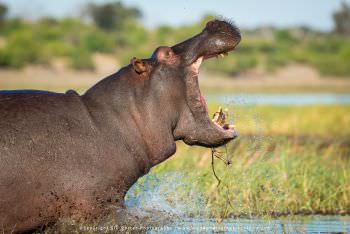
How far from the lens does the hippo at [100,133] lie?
514 centimetres

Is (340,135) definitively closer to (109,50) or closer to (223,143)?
(223,143)

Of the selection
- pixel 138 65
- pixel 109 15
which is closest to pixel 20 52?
pixel 109 15

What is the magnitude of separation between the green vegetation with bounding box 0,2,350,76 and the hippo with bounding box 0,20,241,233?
2558 cm

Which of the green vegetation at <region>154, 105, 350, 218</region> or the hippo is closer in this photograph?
the hippo

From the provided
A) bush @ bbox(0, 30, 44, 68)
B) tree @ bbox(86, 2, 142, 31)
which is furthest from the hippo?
tree @ bbox(86, 2, 142, 31)

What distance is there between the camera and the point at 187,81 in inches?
225

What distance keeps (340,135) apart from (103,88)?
1131cm

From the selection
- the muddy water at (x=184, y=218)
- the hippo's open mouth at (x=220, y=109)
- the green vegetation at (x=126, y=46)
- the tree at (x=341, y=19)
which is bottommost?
the muddy water at (x=184, y=218)

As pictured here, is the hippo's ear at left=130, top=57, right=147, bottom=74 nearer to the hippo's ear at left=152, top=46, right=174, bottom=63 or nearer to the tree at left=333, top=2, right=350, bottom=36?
the hippo's ear at left=152, top=46, right=174, bottom=63

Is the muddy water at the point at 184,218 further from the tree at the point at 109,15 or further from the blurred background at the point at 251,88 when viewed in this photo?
the tree at the point at 109,15

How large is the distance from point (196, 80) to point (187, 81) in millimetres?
64

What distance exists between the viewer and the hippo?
5.14m

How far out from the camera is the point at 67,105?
550 cm

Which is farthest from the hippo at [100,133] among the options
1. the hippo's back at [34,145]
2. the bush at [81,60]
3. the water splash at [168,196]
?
the bush at [81,60]
